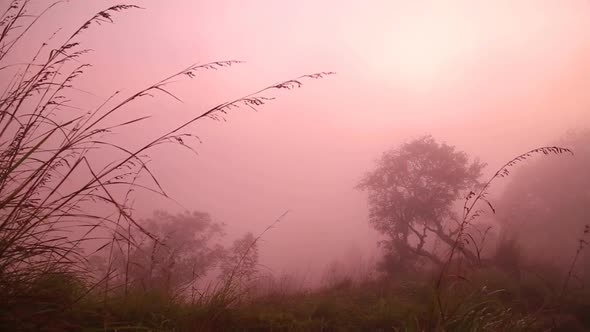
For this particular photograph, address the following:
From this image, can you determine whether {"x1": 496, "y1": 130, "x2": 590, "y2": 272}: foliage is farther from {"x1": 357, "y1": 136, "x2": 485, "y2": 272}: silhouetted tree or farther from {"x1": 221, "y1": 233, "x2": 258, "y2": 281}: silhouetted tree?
{"x1": 221, "y1": 233, "x2": 258, "y2": 281}: silhouetted tree

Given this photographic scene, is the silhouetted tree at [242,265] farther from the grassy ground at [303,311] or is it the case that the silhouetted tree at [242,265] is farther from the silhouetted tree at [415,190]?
the silhouetted tree at [415,190]

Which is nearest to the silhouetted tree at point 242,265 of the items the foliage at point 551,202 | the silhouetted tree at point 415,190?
the silhouetted tree at point 415,190

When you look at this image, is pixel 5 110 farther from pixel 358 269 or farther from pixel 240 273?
pixel 358 269

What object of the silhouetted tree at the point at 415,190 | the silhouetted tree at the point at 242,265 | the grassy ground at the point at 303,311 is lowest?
the grassy ground at the point at 303,311

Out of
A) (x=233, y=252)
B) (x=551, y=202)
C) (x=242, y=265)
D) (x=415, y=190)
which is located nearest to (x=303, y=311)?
(x=242, y=265)

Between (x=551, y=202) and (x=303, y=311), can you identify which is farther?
(x=551, y=202)

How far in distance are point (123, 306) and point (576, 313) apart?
421 inches

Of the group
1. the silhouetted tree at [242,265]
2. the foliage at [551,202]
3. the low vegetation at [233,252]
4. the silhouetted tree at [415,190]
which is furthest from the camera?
the foliage at [551,202]

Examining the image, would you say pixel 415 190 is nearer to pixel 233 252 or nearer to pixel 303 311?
pixel 233 252

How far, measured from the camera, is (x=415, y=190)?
24.7 m

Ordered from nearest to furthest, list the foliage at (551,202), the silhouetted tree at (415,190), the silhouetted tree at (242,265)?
the silhouetted tree at (242,265) → the silhouetted tree at (415,190) → the foliage at (551,202)

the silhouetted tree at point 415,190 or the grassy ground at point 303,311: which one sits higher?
the silhouetted tree at point 415,190

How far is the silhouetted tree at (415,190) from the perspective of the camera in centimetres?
2308

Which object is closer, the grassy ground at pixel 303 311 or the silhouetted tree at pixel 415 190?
the grassy ground at pixel 303 311
